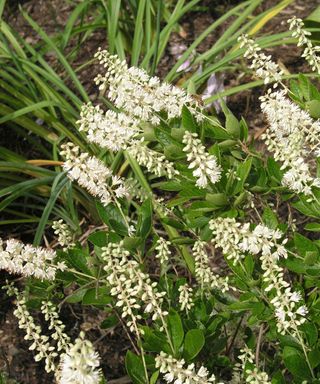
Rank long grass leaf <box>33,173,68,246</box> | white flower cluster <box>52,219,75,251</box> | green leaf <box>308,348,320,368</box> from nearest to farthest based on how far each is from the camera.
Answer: green leaf <box>308,348,320,368</box> < white flower cluster <box>52,219,75,251</box> < long grass leaf <box>33,173,68,246</box>

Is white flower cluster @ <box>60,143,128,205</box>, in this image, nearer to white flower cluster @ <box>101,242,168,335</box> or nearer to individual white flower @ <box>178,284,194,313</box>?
white flower cluster @ <box>101,242,168,335</box>

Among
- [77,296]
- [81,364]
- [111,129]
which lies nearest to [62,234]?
[77,296]

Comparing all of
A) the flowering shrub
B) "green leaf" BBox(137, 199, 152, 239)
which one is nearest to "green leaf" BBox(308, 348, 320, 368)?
the flowering shrub

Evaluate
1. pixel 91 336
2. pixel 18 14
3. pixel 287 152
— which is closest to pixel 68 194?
pixel 91 336

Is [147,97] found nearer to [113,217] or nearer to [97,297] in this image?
[113,217]

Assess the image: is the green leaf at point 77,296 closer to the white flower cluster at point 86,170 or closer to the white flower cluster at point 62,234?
the white flower cluster at point 62,234

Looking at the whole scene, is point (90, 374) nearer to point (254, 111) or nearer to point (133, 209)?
point (133, 209)

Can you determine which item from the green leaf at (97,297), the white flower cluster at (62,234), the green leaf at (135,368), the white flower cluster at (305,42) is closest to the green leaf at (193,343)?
the green leaf at (135,368)
